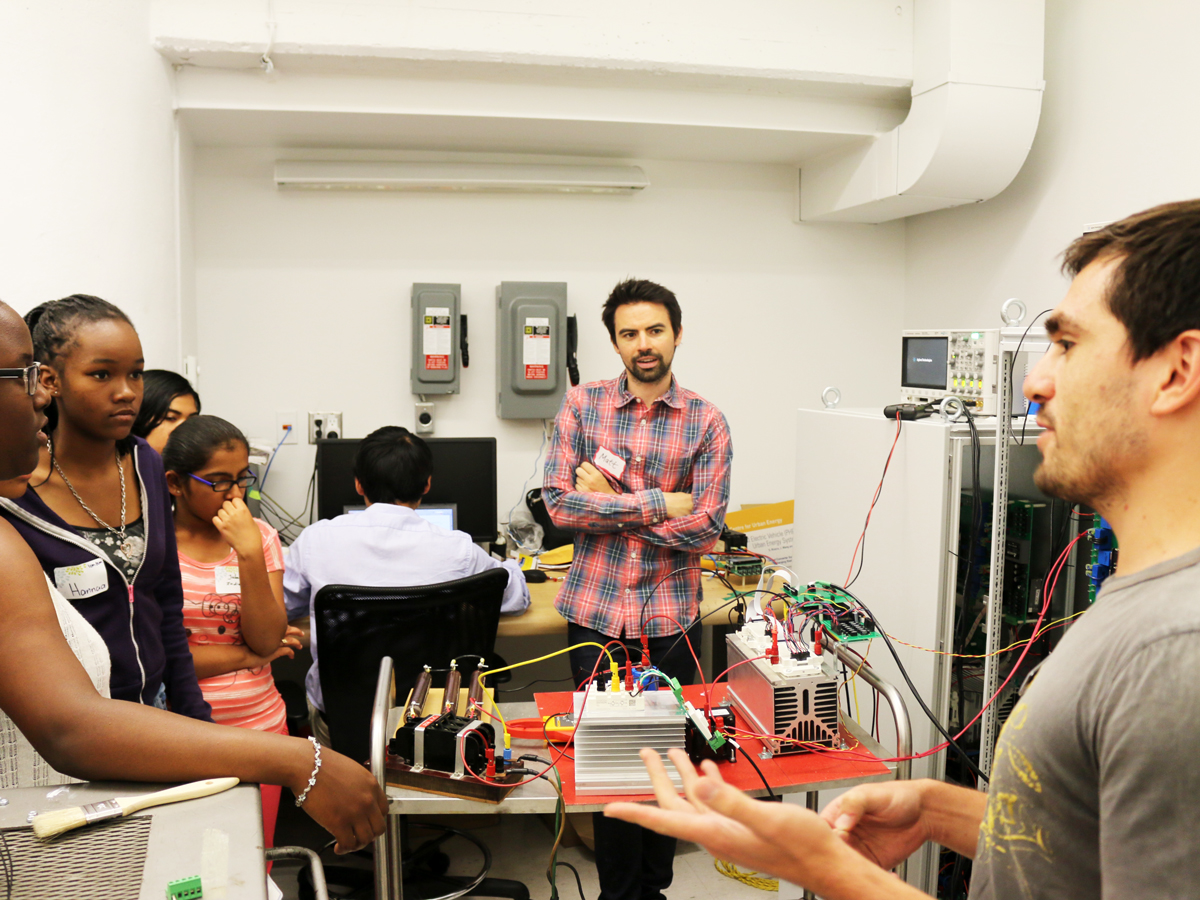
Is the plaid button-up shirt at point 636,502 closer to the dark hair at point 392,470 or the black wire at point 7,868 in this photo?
the dark hair at point 392,470

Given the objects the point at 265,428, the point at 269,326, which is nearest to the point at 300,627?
the point at 265,428

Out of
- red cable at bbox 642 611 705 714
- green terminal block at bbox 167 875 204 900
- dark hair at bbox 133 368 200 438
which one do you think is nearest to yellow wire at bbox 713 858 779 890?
red cable at bbox 642 611 705 714

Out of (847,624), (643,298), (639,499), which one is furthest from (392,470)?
(847,624)

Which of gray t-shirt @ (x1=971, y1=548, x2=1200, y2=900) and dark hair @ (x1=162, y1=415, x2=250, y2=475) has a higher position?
dark hair @ (x1=162, y1=415, x2=250, y2=475)

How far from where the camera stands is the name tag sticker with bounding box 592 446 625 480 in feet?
7.64

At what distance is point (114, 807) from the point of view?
765 mm

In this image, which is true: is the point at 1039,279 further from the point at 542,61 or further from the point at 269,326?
the point at 269,326

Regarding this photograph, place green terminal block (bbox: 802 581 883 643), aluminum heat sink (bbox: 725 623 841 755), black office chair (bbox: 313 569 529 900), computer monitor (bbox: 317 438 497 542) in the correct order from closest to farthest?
aluminum heat sink (bbox: 725 623 841 755)
green terminal block (bbox: 802 581 883 643)
black office chair (bbox: 313 569 529 900)
computer monitor (bbox: 317 438 497 542)

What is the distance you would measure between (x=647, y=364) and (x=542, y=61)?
139 centimetres

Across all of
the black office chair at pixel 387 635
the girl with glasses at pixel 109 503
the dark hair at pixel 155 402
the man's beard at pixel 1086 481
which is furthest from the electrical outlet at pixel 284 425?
the man's beard at pixel 1086 481

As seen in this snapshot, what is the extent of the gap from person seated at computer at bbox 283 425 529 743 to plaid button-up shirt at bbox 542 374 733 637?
32cm

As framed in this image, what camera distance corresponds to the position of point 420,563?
227 cm

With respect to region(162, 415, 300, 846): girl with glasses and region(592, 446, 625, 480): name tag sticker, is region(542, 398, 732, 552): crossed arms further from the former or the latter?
region(162, 415, 300, 846): girl with glasses

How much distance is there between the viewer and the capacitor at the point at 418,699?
1537 millimetres
